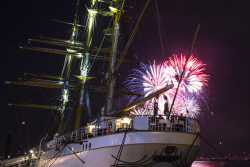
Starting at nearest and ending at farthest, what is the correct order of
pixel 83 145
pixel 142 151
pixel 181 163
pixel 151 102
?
pixel 142 151, pixel 181 163, pixel 83 145, pixel 151 102

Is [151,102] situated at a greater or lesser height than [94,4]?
lesser

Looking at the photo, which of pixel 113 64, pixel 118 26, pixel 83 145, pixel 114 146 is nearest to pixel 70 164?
pixel 83 145

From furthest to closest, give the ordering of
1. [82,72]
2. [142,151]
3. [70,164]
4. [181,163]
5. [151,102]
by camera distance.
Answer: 1. [82,72]
2. [151,102]
3. [70,164]
4. [181,163]
5. [142,151]

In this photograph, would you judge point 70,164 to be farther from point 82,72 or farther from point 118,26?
point 82,72

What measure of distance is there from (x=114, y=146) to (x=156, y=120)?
3.23m

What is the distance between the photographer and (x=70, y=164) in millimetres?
20469

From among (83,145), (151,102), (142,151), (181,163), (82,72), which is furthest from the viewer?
(82,72)

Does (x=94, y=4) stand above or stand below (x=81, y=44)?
above

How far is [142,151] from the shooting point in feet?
49.3

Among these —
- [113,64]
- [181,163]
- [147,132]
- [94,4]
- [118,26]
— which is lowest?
[181,163]

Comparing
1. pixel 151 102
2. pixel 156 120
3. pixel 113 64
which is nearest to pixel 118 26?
pixel 113 64

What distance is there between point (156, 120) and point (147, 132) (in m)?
1.49

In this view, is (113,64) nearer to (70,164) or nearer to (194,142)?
(70,164)

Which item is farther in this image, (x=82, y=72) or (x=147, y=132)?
(x=82, y=72)
